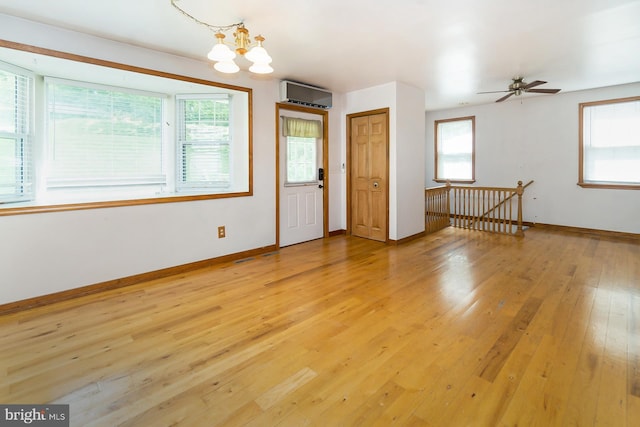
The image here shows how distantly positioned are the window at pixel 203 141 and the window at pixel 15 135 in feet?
4.77

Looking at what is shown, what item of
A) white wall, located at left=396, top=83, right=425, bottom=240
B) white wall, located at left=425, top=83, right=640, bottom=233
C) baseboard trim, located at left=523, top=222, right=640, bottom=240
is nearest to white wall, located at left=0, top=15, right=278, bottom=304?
white wall, located at left=396, top=83, right=425, bottom=240

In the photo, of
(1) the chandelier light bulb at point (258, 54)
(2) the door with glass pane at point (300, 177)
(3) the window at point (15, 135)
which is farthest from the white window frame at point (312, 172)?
(3) the window at point (15, 135)

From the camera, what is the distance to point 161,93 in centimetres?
405

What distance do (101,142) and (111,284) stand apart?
1.63 meters

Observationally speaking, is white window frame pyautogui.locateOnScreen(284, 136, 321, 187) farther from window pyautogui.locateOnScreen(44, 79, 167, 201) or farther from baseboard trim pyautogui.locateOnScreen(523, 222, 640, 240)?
baseboard trim pyautogui.locateOnScreen(523, 222, 640, 240)

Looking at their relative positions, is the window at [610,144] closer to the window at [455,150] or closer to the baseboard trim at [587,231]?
the baseboard trim at [587,231]

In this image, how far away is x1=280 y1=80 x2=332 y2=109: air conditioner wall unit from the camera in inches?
179

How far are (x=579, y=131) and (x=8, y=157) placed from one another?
8.04 meters

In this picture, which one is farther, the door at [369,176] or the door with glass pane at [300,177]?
the door at [369,176]

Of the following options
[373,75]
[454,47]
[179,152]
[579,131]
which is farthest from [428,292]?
[579,131]

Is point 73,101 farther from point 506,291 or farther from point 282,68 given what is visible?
point 506,291

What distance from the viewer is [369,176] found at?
17.6 feet

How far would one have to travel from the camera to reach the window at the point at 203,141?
4160 millimetres

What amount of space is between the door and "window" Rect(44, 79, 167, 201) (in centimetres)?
302
